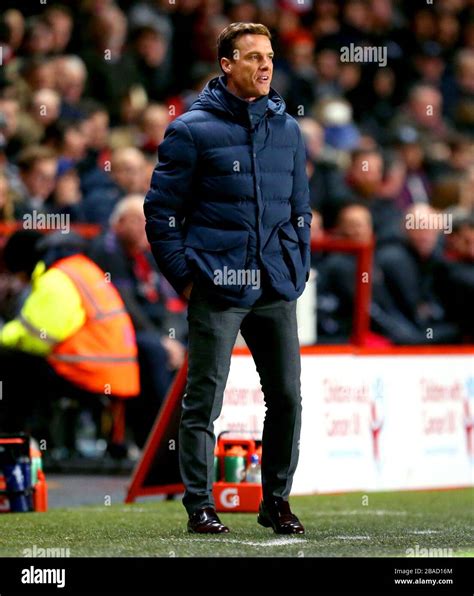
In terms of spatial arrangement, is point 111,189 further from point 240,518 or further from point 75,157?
point 240,518

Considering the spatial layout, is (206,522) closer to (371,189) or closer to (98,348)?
(98,348)

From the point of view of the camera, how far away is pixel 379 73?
20516 millimetres

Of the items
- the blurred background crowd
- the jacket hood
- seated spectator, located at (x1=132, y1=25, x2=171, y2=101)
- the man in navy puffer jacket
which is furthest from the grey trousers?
seated spectator, located at (x1=132, y1=25, x2=171, y2=101)

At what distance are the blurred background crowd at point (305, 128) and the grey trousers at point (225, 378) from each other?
5212 millimetres

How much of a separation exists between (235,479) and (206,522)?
2.19m

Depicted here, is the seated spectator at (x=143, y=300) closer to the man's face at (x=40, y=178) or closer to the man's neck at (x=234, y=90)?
the man's face at (x=40, y=178)

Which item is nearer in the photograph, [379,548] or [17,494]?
[379,548]

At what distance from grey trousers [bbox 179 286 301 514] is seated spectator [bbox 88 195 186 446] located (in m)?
5.05

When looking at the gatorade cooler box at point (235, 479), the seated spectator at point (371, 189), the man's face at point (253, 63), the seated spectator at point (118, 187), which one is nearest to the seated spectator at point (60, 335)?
the seated spectator at point (118, 187)

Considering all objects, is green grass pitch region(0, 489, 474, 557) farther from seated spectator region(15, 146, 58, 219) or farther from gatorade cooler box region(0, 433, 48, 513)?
seated spectator region(15, 146, 58, 219)

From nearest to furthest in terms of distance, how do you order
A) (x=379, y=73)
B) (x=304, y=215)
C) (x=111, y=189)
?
(x=304, y=215) < (x=111, y=189) < (x=379, y=73)

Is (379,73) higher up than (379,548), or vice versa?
(379,73)

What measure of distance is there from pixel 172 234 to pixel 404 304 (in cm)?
721

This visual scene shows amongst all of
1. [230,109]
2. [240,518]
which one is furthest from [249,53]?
[240,518]
